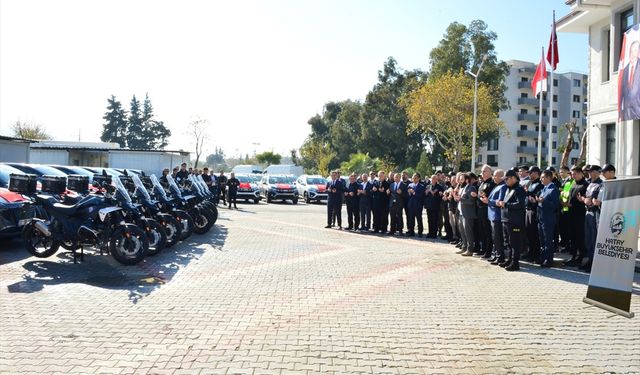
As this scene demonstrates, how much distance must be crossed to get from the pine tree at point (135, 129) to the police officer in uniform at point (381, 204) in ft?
228

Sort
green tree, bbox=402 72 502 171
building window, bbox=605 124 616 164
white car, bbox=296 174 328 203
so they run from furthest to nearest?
green tree, bbox=402 72 502 171
white car, bbox=296 174 328 203
building window, bbox=605 124 616 164

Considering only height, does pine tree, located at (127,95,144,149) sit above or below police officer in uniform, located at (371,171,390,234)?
above

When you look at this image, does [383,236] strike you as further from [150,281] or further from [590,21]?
[590,21]

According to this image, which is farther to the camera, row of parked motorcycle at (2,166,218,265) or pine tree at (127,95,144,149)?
pine tree at (127,95,144,149)

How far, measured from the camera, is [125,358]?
186 inches

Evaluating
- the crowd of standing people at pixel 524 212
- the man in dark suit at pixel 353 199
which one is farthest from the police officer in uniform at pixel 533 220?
the man in dark suit at pixel 353 199

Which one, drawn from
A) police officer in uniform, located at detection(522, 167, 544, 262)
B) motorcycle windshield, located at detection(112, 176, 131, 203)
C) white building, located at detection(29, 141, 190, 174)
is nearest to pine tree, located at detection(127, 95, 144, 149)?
white building, located at detection(29, 141, 190, 174)

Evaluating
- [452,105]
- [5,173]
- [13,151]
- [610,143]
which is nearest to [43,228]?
[5,173]

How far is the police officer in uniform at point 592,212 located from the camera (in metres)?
9.26

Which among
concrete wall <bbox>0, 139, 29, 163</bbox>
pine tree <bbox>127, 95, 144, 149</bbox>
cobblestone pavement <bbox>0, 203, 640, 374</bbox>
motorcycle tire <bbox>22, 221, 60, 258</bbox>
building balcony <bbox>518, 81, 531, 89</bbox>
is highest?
building balcony <bbox>518, 81, 531, 89</bbox>

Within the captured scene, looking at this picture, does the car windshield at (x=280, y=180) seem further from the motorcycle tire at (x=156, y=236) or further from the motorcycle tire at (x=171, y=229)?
the motorcycle tire at (x=156, y=236)

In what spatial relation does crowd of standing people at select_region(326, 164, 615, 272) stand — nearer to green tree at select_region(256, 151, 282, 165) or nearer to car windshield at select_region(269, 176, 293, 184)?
car windshield at select_region(269, 176, 293, 184)

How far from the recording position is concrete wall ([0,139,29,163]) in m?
22.5

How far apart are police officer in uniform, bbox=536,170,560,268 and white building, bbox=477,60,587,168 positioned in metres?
66.3
